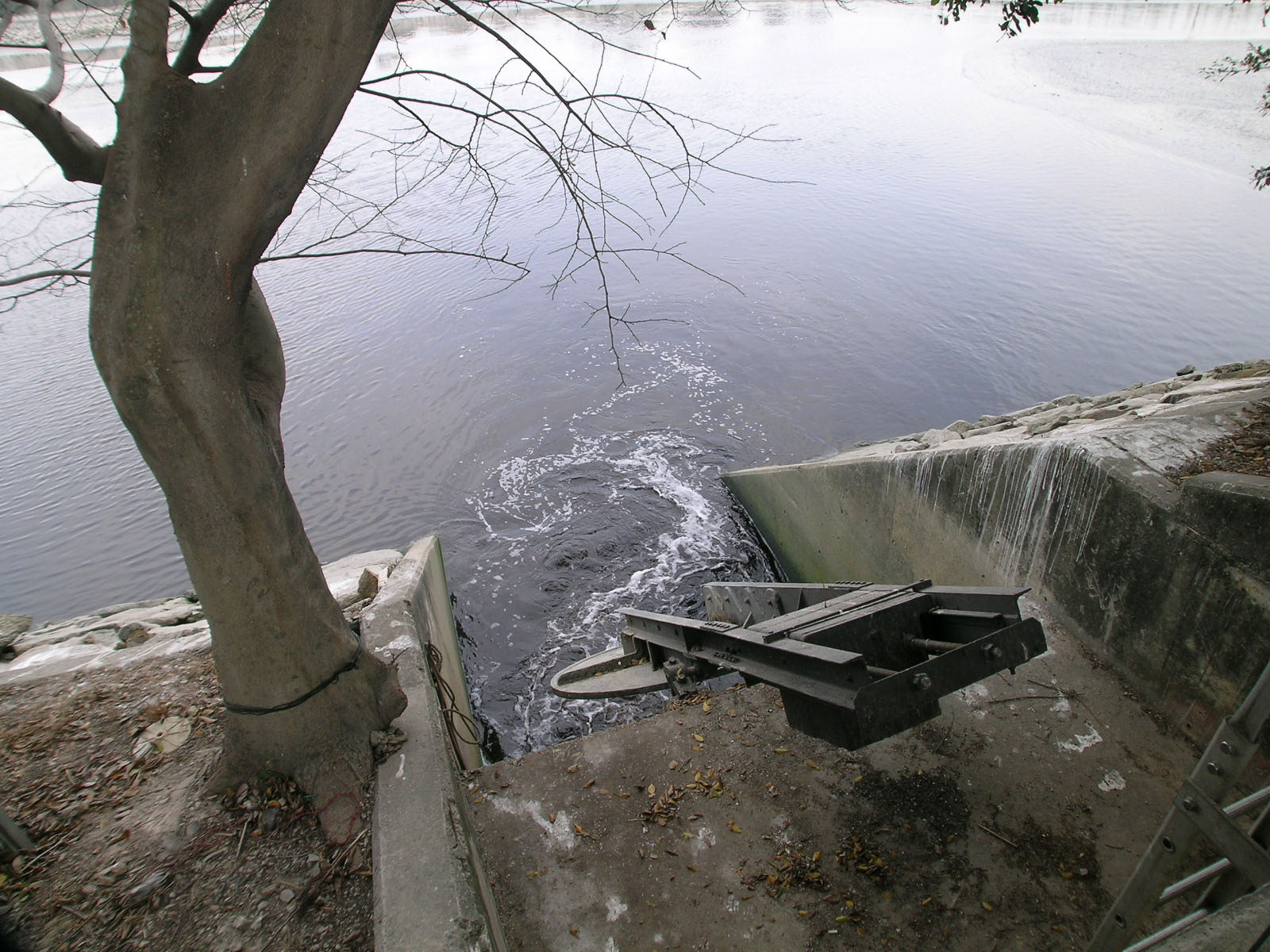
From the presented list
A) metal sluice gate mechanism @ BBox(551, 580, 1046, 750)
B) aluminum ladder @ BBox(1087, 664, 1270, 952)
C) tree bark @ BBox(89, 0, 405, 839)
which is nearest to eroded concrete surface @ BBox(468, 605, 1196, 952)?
metal sluice gate mechanism @ BBox(551, 580, 1046, 750)

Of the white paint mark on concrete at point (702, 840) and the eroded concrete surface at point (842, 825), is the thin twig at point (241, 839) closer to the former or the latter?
the eroded concrete surface at point (842, 825)

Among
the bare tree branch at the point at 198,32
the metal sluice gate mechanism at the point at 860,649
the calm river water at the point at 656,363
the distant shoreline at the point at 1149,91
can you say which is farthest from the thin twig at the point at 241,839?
the distant shoreline at the point at 1149,91

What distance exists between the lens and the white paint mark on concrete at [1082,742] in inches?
183

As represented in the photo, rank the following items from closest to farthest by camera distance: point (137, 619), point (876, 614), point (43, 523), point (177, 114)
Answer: point (177, 114)
point (876, 614)
point (137, 619)
point (43, 523)

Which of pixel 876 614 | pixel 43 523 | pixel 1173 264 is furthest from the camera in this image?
pixel 1173 264

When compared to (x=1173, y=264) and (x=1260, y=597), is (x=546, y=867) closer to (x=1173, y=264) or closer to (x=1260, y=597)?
(x=1260, y=597)

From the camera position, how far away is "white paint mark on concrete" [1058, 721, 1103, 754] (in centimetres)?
465

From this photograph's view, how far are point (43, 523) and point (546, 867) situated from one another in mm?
12213

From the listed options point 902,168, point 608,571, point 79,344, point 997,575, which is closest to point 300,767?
point 997,575

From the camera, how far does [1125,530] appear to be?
487 centimetres

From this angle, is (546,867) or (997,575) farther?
(997,575)

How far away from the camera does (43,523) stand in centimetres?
1240

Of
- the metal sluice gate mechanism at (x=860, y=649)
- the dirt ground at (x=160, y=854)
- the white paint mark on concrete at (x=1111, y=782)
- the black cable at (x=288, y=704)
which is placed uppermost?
the metal sluice gate mechanism at (x=860, y=649)

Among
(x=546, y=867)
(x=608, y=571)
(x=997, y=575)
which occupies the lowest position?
(x=608, y=571)
